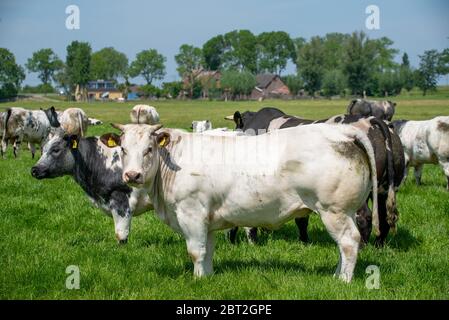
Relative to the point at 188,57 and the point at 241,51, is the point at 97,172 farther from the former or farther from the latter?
the point at 188,57

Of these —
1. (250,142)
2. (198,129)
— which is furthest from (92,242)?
(198,129)

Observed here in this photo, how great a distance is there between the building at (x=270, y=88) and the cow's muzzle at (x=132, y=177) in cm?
7062

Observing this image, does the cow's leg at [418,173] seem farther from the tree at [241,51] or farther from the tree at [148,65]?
the tree at [148,65]

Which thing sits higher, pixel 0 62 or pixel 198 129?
pixel 0 62

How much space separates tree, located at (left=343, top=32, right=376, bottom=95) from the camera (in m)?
46.2

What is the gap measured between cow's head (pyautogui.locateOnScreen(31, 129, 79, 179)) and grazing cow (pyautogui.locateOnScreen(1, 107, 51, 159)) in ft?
38.0

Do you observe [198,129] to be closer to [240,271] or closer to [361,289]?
[240,271]

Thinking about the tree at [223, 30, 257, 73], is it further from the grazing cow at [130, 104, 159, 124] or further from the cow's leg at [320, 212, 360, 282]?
the cow's leg at [320, 212, 360, 282]

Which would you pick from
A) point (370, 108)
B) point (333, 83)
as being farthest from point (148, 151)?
point (333, 83)

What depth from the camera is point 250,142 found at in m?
5.94

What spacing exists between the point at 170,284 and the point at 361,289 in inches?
79.7

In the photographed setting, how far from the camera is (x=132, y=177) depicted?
5465 millimetres

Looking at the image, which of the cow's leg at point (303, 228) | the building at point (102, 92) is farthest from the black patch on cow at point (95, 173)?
the building at point (102, 92)

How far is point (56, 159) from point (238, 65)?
85.5 feet
